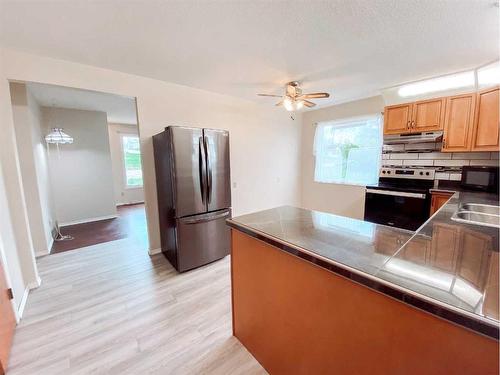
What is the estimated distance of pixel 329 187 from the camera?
4.46 metres

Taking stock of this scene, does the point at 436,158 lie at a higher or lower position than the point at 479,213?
higher

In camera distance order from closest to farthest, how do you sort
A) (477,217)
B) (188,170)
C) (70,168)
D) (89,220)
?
(477,217), (188,170), (70,168), (89,220)

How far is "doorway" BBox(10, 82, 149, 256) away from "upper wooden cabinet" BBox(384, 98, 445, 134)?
4.01 meters

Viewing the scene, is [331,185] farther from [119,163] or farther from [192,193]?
[119,163]

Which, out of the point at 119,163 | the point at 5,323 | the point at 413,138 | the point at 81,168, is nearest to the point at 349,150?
the point at 413,138

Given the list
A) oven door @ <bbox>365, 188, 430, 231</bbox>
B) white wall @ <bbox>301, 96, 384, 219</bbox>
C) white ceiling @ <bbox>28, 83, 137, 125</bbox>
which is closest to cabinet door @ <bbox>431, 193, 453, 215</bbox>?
oven door @ <bbox>365, 188, 430, 231</bbox>

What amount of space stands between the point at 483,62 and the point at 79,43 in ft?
14.5

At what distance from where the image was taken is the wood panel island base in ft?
2.13

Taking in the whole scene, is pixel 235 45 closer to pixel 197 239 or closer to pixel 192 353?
pixel 197 239

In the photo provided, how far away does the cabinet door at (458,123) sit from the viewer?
2686 mm

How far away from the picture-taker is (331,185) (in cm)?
442

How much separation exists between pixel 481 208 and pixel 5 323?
13.6ft

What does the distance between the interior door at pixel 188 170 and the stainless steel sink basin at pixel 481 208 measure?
2.67 m

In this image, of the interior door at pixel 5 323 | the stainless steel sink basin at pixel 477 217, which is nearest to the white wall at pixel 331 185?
the stainless steel sink basin at pixel 477 217
